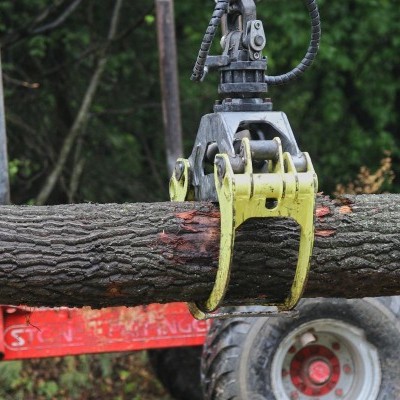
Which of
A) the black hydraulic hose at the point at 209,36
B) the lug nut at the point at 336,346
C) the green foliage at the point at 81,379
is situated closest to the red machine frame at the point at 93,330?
the lug nut at the point at 336,346

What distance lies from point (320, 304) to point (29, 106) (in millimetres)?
5435

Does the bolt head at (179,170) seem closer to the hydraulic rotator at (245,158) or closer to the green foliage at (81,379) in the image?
the hydraulic rotator at (245,158)

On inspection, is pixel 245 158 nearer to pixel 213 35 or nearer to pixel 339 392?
pixel 213 35

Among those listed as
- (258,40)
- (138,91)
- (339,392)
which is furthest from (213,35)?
(138,91)

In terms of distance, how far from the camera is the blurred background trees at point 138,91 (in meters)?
10.0

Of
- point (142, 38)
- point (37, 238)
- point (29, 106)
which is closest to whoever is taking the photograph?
point (37, 238)

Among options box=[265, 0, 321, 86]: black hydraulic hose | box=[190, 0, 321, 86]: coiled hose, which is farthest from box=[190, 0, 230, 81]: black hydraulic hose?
box=[265, 0, 321, 86]: black hydraulic hose

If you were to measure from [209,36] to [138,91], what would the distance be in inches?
289

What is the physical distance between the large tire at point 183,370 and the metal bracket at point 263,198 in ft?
11.3

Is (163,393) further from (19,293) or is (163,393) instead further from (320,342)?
(19,293)

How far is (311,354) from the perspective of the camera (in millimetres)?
5660

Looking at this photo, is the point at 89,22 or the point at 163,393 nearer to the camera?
the point at 163,393

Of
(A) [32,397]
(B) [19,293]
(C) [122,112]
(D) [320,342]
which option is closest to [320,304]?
(D) [320,342]

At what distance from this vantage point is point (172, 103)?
8.02 meters
